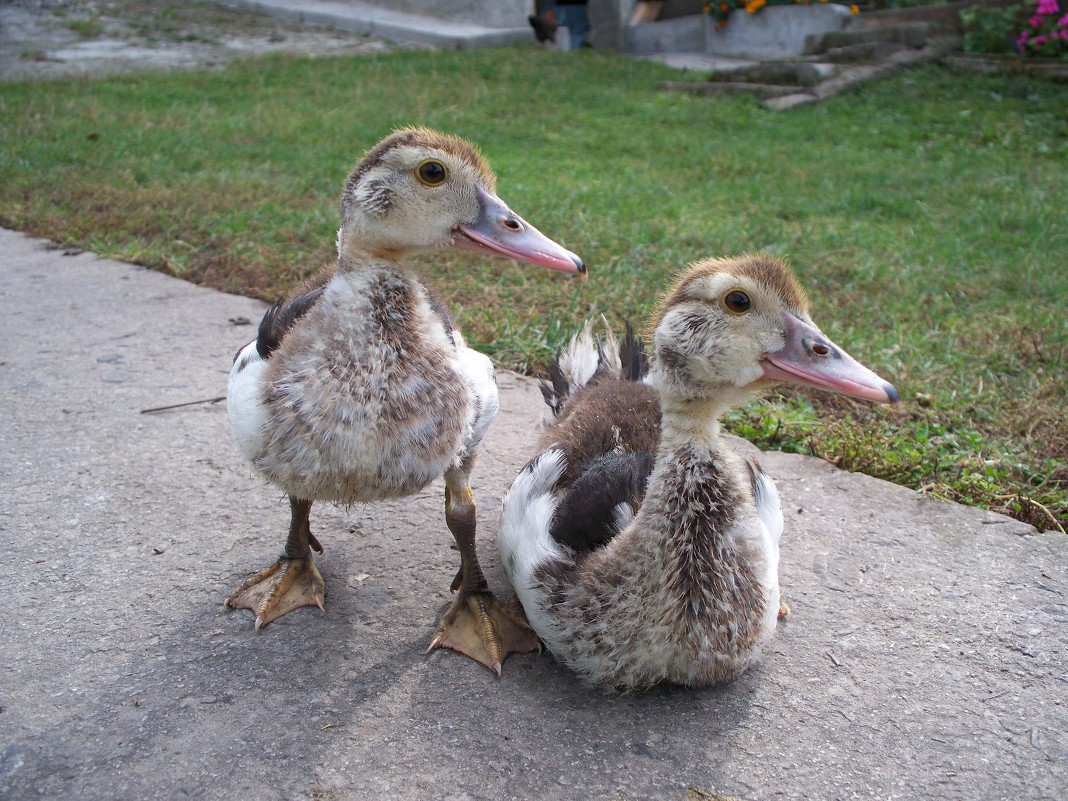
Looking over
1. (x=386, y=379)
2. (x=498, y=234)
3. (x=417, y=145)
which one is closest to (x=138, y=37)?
(x=417, y=145)

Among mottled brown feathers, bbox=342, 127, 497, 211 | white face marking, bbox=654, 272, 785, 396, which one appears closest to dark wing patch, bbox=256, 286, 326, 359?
mottled brown feathers, bbox=342, 127, 497, 211

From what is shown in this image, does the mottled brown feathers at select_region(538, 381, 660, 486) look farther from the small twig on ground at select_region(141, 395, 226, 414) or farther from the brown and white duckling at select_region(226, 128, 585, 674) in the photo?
the small twig on ground at select_region(141, 395, 226, 414)

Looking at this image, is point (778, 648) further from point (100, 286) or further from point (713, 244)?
point (100, 286)

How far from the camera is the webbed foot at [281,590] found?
3.02 m

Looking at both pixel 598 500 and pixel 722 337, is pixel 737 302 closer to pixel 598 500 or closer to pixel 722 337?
pixel 722 337

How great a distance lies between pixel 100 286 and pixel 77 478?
7.57ft

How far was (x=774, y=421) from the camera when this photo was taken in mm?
4199

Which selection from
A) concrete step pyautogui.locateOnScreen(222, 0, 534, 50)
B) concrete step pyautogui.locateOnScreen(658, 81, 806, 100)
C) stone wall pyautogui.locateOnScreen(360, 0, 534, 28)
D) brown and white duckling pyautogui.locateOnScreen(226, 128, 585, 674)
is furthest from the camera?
stone wall pyautogui.locateOnScreen(360, 0, 534, 28)

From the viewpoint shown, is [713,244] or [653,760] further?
[713,244]

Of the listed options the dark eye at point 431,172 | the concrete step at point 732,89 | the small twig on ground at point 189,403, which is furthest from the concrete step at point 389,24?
the dark eye at point 431,172

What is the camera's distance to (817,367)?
2584mm

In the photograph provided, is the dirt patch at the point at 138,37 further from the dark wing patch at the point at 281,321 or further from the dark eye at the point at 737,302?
the dark eye at the point at 737,302


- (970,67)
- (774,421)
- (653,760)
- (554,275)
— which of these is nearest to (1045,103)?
(970,67)

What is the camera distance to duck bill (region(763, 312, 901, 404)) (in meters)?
2.52
